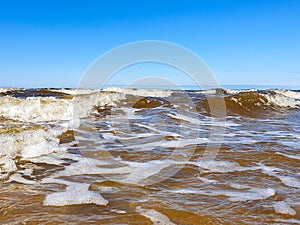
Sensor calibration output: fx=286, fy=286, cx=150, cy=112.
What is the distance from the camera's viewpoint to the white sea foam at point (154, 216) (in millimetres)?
2555

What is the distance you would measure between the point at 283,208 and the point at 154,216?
1314mm

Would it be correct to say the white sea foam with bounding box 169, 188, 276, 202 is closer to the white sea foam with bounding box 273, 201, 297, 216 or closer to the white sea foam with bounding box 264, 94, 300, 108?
the white sea foam with bounding box 273, 201, 297, 216

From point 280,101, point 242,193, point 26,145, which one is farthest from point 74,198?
point 280,101

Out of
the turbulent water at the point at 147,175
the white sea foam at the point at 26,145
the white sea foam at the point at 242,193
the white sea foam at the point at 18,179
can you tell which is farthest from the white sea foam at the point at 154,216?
the white sea foam at the point at 26,145

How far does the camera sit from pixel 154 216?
2.65 meters

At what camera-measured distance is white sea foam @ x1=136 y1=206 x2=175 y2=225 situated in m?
2.55

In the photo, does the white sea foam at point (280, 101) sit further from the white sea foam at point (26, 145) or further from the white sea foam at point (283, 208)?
the white sea foam at point (283, 208)

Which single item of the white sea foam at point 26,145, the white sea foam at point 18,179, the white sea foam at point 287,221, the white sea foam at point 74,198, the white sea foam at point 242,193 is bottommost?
the white sea foam at point 287,221

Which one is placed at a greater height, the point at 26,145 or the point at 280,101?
the point at 280,101

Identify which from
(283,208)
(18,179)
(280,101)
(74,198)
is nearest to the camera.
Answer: (283,208)

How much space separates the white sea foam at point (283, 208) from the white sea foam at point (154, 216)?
1.12 metres

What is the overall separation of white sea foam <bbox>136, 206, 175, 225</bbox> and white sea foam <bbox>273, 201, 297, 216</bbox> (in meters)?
1.12

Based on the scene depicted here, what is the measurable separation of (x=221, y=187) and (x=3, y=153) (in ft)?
11.3

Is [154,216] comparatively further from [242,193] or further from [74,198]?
[242,193]
